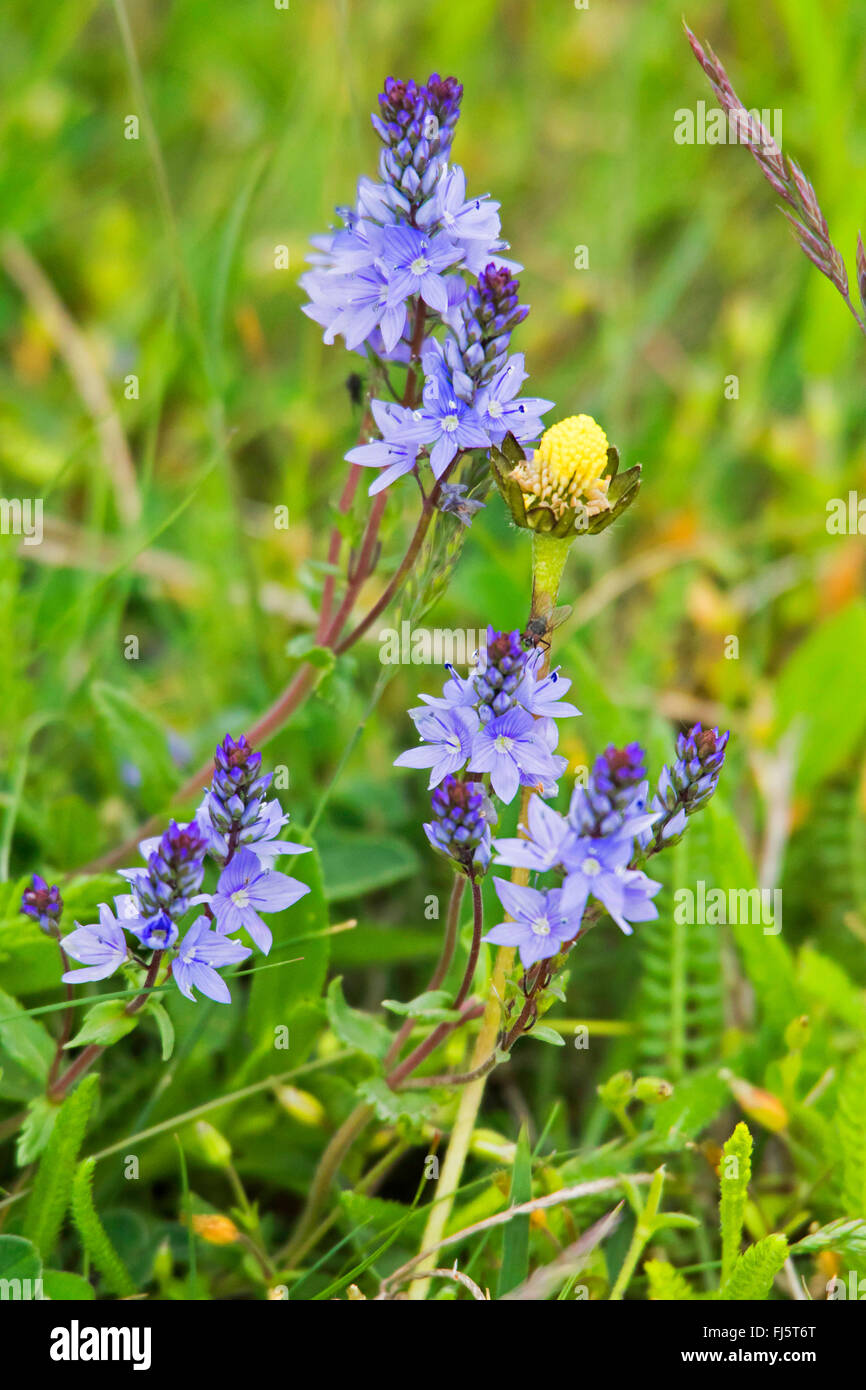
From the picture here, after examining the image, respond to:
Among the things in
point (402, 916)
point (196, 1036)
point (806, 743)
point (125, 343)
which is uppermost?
point (125, 343)

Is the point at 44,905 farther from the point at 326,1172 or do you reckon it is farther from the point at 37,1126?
the point at 326,1172

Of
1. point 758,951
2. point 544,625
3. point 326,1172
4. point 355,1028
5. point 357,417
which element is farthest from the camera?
point 758,951

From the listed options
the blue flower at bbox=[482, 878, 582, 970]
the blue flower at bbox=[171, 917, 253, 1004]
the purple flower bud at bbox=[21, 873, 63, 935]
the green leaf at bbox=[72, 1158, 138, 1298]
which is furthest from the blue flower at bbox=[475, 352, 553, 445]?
the green leaf at bbox=[72, 1158, 138, 1298]

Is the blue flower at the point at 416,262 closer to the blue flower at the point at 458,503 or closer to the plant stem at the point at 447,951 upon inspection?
the blue flower at the point at 458,503

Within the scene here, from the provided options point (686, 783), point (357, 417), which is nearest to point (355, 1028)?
point (686, 783)

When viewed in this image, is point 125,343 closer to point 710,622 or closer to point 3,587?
point 3,587

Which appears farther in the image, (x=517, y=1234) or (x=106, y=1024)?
(x=517, y=1234)
